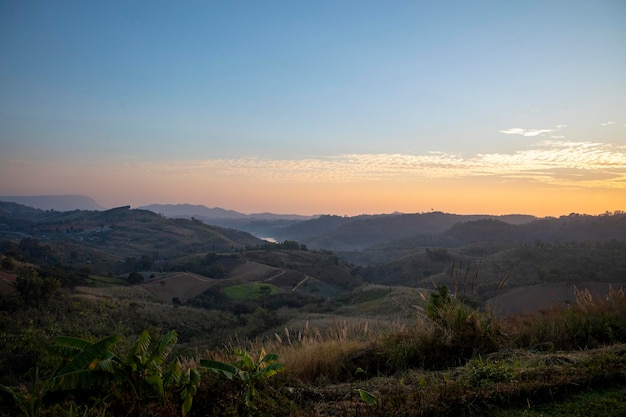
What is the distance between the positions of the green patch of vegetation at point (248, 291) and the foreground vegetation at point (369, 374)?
139ft

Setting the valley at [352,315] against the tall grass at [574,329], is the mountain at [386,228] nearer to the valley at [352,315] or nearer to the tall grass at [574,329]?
the valley at [352,315]

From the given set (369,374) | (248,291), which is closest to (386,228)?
(248,291)

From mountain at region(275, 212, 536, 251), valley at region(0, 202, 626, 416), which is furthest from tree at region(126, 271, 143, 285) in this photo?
mountain at region(275, 212, 536, 251)

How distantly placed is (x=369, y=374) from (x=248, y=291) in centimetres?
4650

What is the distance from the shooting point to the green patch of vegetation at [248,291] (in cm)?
4712

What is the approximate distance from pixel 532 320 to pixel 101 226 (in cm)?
13745

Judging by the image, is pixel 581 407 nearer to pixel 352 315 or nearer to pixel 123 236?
pixel 352 315

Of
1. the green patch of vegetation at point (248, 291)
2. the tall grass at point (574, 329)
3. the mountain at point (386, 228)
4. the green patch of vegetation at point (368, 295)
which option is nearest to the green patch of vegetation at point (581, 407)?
the tall grass at point (574, 329)

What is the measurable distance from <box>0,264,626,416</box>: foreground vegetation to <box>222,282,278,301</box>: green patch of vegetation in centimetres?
4237

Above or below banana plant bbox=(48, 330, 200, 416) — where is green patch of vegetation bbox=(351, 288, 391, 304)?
below

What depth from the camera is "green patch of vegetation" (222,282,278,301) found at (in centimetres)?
4712

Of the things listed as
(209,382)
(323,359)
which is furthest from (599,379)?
(209,382)

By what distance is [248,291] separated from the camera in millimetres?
49656

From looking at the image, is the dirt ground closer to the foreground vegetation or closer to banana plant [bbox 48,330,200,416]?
the foreground vegetation
